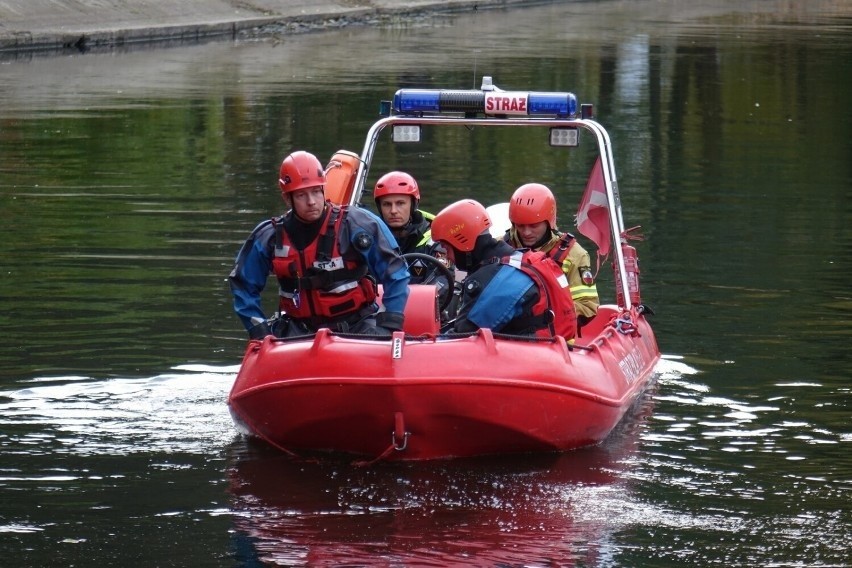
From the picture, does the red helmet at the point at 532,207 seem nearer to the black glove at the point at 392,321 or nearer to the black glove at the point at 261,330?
the black glove at the point at 392,321

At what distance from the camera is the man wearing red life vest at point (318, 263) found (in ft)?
26.8

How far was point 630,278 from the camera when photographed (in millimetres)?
10336

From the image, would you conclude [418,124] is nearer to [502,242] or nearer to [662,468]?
[502,242]

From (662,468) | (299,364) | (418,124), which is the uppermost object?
(418,124)

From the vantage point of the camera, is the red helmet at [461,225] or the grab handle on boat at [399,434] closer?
the grab handle on boat at [399,434]

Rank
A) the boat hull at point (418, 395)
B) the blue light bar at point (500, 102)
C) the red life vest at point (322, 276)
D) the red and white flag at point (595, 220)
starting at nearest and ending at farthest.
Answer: the boat hull at point (418, 395) < the red life vest at point (322, 276) < the blue light bar at point (500, 102) < the red and white flag at point (595, 220)

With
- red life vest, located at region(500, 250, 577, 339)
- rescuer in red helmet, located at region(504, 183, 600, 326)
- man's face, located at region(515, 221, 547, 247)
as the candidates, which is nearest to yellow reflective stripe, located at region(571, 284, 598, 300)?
rescuer in red helmet, located at region(504, 183, 600, 326)

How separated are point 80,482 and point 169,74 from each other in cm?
2245

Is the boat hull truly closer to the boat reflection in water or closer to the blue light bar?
the boat reflection in water

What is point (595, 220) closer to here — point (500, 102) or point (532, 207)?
A: point (500, 102)

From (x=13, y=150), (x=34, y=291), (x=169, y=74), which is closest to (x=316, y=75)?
(x=169, y=74)

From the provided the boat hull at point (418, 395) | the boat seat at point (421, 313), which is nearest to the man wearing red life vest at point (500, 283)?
the boat seat at point (421, 313)

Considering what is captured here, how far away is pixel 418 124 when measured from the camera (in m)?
10.4

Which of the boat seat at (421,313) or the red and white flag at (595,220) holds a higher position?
the red and white flag at (595,220)
